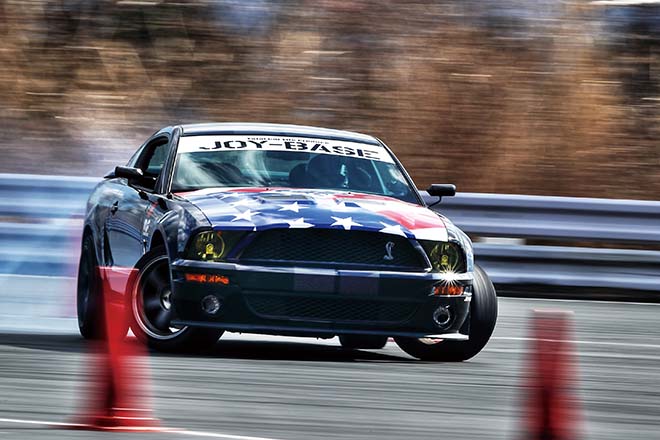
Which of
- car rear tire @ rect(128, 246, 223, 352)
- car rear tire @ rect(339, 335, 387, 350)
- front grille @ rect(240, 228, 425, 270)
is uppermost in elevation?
front grille @ rect(240, 228, 425, 270)

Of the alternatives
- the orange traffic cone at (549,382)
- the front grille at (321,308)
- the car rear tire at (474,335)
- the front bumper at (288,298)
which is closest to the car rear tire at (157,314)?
the front bumper at (288,298)

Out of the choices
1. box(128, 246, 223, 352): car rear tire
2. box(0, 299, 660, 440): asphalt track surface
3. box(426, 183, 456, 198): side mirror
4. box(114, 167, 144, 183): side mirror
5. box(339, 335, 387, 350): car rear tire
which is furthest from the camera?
box(426, 183, 456, 198): side mirror

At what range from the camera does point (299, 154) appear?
980cm

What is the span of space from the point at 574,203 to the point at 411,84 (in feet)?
19.2

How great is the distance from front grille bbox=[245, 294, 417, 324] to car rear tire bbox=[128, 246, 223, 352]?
0.42 meters

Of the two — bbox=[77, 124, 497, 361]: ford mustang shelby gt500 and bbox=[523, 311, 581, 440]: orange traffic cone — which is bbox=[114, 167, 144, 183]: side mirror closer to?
bbox=[77, 124, 497, 361]: ford mustang shelby gt500

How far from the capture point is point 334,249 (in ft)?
28.2

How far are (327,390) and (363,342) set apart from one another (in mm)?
2168

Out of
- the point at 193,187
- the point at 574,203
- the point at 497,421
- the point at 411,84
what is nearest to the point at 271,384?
the point at 497,421

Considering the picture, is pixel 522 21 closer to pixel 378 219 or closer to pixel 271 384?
pixel 378 219

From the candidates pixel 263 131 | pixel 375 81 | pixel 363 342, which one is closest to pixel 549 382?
pixel 363 342

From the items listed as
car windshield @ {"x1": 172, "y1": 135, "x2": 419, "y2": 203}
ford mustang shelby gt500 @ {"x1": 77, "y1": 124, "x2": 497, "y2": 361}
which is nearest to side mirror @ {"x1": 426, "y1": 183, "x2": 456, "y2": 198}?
car windshield @ {"x1": 172, "y1": 135, "x2": 419, "y2": 203}

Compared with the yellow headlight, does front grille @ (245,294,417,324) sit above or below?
below

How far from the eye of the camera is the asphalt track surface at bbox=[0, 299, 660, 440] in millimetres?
6383
